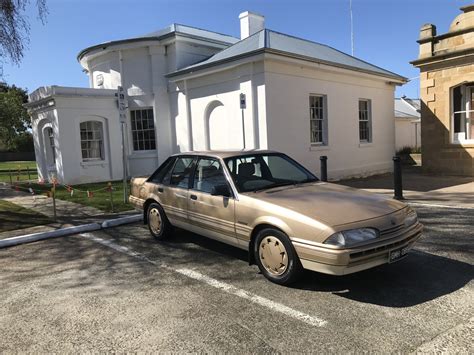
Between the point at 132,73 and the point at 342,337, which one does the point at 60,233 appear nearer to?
the point at 342,337

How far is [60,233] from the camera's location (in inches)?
301

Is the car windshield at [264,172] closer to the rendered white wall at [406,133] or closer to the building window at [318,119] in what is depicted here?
the building window at [318,119]

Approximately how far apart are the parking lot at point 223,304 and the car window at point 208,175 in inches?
39.6

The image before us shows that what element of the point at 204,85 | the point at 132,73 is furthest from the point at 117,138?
the point at 204,85

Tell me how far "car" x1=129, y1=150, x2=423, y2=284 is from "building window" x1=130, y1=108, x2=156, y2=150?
1057cm

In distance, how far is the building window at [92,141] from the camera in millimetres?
16203

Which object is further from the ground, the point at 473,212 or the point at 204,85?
the point at 204,85

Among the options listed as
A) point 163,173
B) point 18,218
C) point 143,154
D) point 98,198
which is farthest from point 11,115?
point 163,173

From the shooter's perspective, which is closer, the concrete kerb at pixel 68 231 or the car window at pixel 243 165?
the car window at pixel 243 165

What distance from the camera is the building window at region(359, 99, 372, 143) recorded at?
→ 53.5ft

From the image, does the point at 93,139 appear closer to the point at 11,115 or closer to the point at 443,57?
the point at 443,57

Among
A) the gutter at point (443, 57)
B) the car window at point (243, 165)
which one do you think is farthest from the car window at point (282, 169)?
the gutter at point (443, 57)

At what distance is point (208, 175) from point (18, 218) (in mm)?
5824

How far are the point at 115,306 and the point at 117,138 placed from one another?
530 inches
